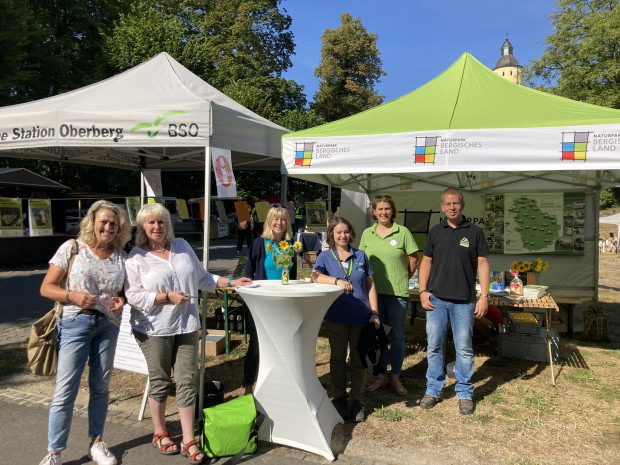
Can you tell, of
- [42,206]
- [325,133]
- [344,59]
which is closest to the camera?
[325,133]

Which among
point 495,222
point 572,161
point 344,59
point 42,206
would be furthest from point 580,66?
point 42,206

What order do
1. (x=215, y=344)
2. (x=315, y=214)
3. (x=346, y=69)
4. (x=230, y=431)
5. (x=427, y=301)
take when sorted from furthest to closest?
(x=346, y=69) < (x=315, y=214) < (x=215, y=344) < (x=427, y=301) < (x=230, y=431)

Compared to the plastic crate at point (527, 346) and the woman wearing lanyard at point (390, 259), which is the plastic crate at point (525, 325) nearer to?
the plastic crate at point (527, 346)

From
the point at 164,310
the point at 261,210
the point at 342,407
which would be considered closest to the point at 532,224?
the point at 261,210

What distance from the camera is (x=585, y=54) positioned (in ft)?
85.4

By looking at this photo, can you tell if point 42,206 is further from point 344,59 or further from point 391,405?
point 344,59

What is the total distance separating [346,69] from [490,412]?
33.1 metres

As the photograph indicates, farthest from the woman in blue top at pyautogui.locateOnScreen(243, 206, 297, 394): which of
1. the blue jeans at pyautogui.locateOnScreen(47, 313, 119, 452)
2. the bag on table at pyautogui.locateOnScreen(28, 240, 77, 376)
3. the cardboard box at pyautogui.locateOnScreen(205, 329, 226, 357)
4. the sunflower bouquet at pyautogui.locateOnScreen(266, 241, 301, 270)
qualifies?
the cardboard box at pyautogui.locateOnScreen(205, 329, 226, 357)

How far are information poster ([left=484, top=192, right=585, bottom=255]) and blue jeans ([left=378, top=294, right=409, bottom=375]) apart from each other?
11.7ft

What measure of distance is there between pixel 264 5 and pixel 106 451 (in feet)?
95.8

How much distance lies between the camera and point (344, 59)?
33.8 metres

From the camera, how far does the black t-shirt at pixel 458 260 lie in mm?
3484

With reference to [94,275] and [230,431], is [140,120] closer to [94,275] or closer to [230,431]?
[94,275]

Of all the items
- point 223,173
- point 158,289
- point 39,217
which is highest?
point 223,173
